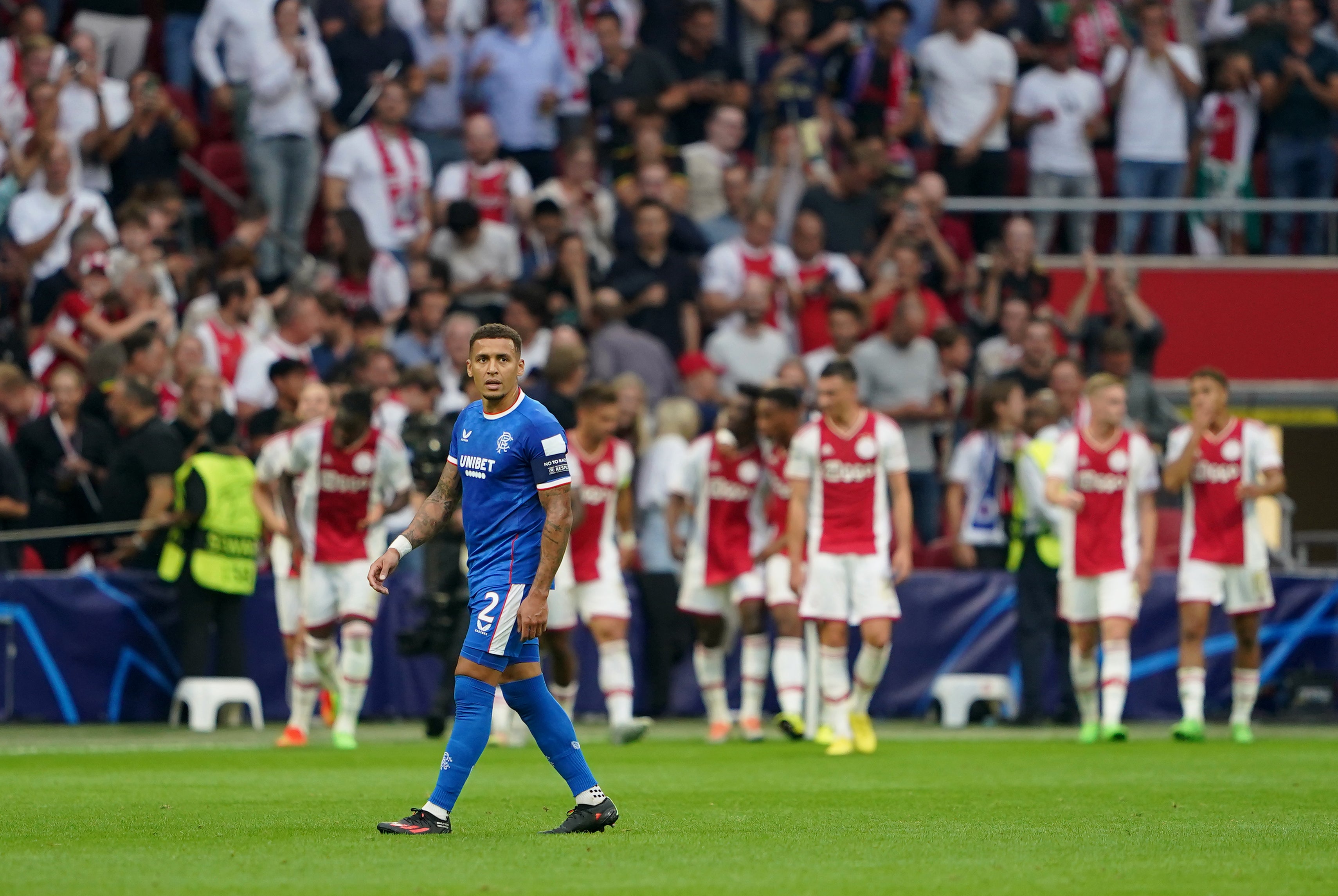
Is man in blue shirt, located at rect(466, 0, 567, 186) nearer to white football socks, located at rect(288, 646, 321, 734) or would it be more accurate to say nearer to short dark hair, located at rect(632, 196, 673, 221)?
short dark hair, located at rect(632, 196, 673, 221)

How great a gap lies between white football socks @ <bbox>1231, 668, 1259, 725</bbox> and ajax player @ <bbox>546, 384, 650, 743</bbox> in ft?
15.4

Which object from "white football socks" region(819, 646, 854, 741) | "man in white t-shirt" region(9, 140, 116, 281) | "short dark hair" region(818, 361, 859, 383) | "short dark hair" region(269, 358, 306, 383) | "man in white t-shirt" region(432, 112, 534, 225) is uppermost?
"man in white t-shirt" region(432, 112, 534, 225)

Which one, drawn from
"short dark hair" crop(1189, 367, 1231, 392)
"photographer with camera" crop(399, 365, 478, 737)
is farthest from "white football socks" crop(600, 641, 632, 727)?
"short dark hair" crop(1189, 367, 1231, 392)

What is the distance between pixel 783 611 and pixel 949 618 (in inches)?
113

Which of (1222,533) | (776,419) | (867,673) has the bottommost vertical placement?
(867,673)

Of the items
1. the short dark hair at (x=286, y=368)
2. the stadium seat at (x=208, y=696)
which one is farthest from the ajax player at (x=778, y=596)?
the stadium seat at (x=208, y=696)

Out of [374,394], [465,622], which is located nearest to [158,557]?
[374,394]

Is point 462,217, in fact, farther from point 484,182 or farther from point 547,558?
point 547,558

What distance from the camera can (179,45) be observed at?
2211 centimetres

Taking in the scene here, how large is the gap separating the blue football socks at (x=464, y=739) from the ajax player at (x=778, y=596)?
6.75 metres

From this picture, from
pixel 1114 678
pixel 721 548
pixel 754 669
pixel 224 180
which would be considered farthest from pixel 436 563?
pixel 224 180

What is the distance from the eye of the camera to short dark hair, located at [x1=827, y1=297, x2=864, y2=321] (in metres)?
19.0

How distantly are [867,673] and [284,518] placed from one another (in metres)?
4.50

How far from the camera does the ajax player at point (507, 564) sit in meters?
8.65
